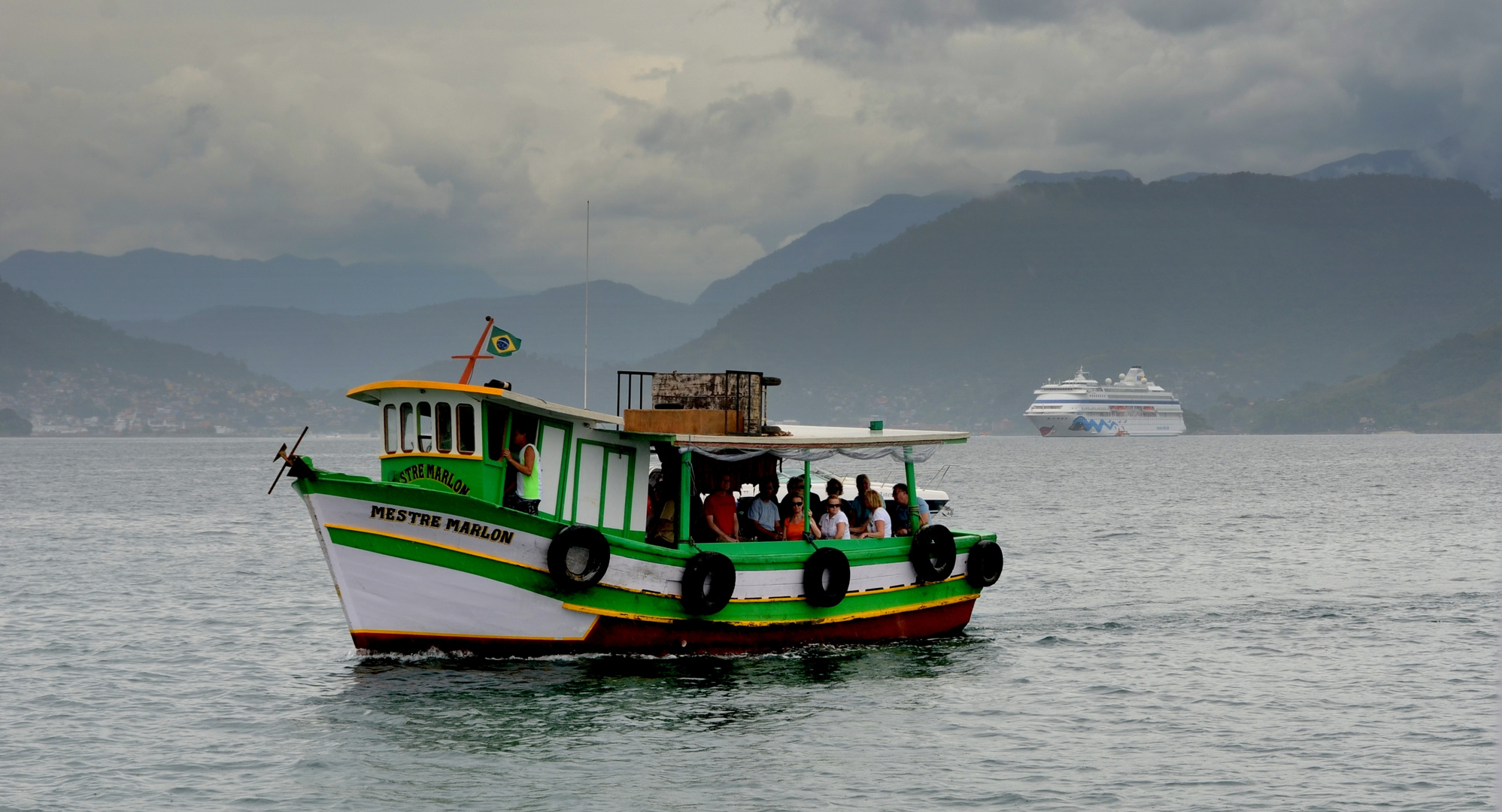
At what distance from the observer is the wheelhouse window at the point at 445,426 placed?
19.2 metres

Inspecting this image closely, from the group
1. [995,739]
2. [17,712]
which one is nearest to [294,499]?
Result: [17,712]

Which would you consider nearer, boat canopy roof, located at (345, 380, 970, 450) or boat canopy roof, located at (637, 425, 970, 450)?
boat canopy roof, located at (345, 380, 970, 450)

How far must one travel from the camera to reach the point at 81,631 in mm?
26812

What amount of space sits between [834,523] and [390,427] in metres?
6.87

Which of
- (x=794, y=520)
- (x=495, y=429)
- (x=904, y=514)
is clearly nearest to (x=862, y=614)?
Result: (x=794, y=520)

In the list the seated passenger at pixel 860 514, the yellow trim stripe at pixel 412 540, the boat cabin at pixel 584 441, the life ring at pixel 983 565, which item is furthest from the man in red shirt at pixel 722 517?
the life ring at pixel 983 565

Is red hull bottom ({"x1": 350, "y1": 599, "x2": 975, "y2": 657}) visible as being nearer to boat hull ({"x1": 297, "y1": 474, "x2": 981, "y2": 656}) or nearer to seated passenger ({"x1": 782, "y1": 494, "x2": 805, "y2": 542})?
boat hull ({"x1": 297, "y1": 474, "x2": 981, "y2": 656})

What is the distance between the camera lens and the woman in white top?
73.9 feet

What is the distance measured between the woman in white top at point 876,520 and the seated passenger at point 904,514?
0.70m

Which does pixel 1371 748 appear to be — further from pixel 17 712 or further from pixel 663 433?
pixel 17 712

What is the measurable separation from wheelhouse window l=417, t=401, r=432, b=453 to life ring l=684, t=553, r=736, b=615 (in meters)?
3.95

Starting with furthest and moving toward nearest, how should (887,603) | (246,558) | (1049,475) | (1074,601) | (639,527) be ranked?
(1049,475) < (246,558) < (1074,601) < (887,603) < (639,527)

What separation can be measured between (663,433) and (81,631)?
1389cm

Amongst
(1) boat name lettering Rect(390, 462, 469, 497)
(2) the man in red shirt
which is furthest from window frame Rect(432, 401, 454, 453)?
(2) the man in red shirt
